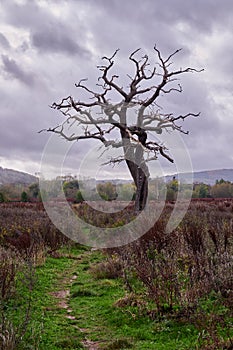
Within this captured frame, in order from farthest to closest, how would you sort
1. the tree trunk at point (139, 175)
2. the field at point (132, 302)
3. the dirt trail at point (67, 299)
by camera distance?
the tree trunk at point (139, 175) < the dirt trail at point (67, 299) < the field at point (132, 302)

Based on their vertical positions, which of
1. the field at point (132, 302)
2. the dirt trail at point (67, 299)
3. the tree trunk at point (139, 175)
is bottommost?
the dirt trail at point (67, 299)

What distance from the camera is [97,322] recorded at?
598 centimetres

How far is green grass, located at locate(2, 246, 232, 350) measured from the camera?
496 centimetres

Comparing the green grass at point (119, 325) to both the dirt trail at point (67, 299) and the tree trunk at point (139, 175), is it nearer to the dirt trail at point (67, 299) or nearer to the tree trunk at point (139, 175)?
the dirt trail at point (67, 299)

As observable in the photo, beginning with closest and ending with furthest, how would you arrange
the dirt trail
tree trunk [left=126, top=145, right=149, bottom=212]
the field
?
the field, the dirt trail, tree trunk [left=126, top=145, right=149, bottom=212]

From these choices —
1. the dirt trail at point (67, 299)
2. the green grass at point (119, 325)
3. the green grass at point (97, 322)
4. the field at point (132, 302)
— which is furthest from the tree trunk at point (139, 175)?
the green grass at point (119, 325)

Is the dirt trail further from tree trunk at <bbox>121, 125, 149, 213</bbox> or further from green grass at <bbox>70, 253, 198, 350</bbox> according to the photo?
tree trunk at <bbox>121, 125, 149, 213</bbox>

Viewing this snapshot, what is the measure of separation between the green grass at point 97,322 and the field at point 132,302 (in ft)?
0.04

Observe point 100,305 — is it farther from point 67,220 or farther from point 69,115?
point 69,115

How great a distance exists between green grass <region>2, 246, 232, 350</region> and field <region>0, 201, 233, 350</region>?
1 cm

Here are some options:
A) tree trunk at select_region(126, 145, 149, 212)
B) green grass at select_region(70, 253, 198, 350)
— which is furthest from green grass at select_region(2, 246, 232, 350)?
tree trunk at select_region(126, 145, 149, 212)

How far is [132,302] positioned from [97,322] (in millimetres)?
647

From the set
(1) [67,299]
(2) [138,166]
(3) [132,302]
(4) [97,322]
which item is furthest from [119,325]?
(2) [138,166]

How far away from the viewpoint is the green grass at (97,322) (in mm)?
4961
